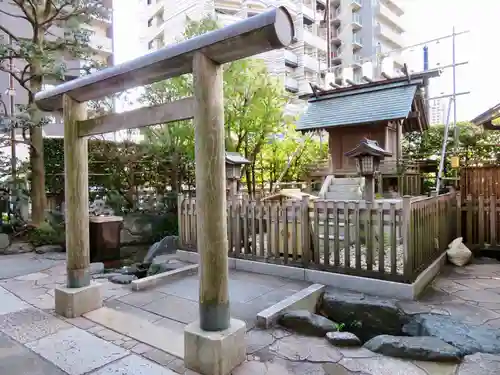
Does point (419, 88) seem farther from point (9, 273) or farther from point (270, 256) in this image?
point (9, 273)

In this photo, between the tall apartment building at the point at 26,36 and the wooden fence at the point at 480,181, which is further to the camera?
the tall apartment building at the point at 26,36

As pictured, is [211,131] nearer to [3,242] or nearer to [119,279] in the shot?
[119,279]

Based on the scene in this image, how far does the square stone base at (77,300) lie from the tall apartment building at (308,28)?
18.6 m

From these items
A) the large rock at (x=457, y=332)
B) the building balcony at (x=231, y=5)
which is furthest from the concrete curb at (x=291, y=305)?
the building balcony at (x=231, y=5)

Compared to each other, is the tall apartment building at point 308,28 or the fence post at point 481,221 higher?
the tall apartment building at point 308,28

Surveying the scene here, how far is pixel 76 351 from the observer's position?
3398 millimetres

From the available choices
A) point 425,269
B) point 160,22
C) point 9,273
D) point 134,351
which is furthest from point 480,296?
point 160,22

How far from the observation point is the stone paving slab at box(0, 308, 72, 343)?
12.5 ft

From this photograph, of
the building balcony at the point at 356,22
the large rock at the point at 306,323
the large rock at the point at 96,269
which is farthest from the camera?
the building balcony at the point at 356,22

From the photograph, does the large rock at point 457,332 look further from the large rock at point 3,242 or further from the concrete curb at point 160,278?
the large rock at point 3,242

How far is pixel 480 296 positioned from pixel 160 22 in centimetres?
3462

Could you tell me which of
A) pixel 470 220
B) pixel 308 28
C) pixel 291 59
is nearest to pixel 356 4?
pixel 308 28

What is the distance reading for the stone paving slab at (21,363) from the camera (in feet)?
9.96

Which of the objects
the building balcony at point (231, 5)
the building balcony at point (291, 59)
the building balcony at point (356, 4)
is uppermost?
the building balcony at point (356, 4)
